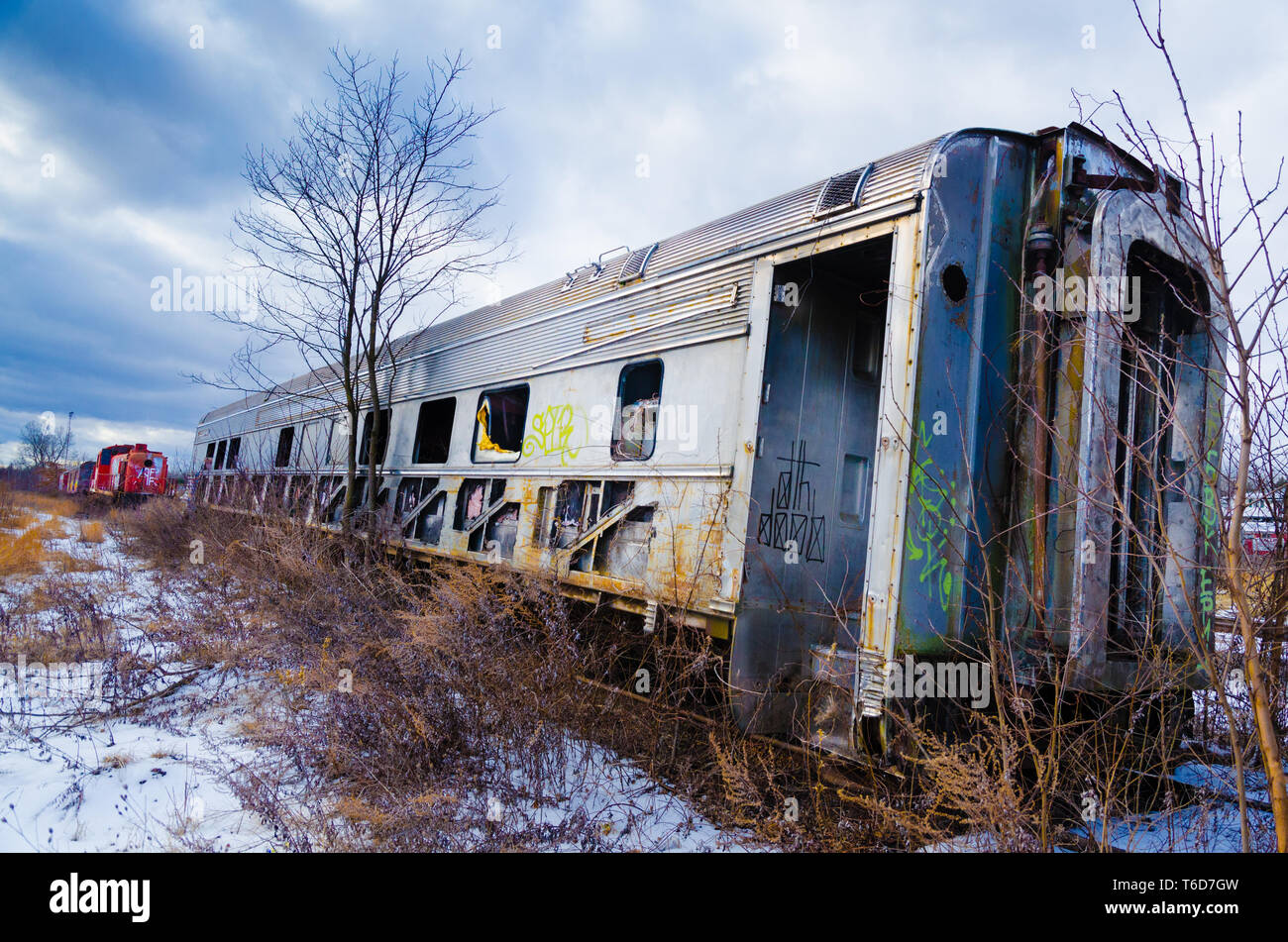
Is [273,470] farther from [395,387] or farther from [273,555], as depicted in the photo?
[273,555]

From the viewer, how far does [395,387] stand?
9.55m

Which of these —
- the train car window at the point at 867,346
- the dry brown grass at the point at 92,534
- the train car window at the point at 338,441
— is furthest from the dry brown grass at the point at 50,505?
the train car window at the point at 867,346

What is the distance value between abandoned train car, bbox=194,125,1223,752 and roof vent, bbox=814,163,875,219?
20 mm

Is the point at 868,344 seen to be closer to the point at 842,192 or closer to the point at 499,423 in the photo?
the point at 842,192

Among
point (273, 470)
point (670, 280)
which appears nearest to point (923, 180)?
point (670, 280)

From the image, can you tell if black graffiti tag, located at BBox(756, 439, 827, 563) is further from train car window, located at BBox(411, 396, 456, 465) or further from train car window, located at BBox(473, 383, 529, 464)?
train car window, located at BBox(411, 396, 456, 465)

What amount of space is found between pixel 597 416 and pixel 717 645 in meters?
2.06

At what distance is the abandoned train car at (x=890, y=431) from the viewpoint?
12.2 ft

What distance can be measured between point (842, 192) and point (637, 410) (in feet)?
6.71

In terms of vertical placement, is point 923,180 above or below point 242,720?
above

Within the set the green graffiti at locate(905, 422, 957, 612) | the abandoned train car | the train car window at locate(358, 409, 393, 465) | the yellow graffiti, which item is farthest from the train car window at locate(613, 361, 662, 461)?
the train car window at locate(358, 409, 393, 465)

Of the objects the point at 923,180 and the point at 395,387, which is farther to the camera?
the point at 395,387

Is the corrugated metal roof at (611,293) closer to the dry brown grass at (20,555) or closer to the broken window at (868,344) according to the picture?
the broken window at (868,344)

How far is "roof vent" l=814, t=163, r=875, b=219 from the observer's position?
420cm
